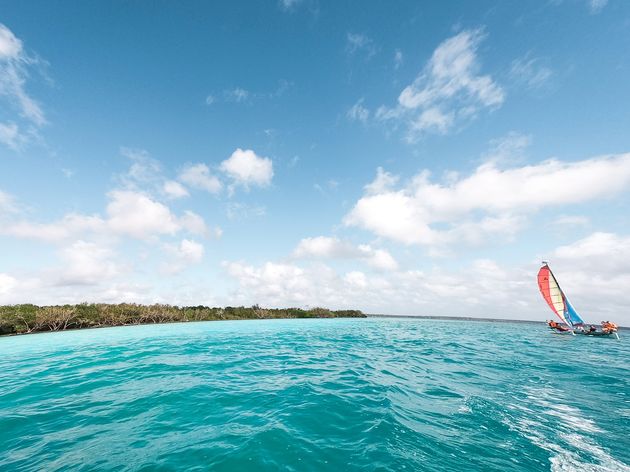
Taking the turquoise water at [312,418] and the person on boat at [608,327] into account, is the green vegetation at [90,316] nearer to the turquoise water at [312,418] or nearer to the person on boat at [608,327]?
the turquoise water at [312,418]

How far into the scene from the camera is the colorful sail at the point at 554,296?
149 ft

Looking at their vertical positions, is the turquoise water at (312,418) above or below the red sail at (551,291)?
below

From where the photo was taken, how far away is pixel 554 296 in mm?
46531

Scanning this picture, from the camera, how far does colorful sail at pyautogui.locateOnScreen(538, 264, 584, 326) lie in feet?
149

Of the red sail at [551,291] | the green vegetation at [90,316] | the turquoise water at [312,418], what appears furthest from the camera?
the red sail at [551,291]

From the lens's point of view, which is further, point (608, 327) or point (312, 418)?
point (608, 327)

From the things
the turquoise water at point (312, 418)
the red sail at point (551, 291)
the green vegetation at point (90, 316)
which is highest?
the red sail at point (551, 291)

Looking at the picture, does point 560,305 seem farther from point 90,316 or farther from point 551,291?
point 90,316

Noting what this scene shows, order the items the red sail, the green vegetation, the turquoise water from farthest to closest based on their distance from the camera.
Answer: the red sail, the green vegetation, the turquoise water

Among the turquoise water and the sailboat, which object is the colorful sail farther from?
the turquoise water

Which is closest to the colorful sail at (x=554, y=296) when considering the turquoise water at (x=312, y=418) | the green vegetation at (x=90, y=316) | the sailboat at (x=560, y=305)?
the sailboat at (x=560, y=305)

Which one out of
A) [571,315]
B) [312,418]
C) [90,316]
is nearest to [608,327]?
[571,315]

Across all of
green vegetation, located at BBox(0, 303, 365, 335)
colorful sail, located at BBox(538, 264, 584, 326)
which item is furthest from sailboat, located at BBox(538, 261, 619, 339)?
green vegetation, located at BBox(0, 303, 365, 335)

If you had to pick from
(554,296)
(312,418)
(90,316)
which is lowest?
(312,418)
